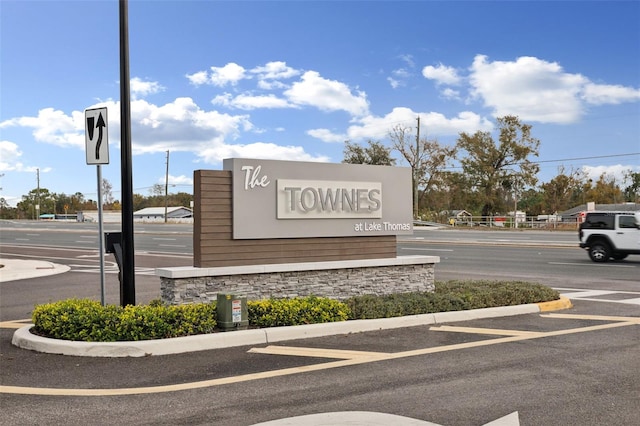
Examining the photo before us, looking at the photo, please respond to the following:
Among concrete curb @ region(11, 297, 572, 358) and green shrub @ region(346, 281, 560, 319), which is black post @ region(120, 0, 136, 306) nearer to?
concrete curb @ region(11, 297, 572, 358)

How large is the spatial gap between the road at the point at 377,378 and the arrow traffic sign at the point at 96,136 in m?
2.81

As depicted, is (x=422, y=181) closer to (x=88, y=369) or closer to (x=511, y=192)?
(x=511, y=192)

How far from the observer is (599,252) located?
22406mm

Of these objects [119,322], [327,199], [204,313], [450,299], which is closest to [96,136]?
[119,322]

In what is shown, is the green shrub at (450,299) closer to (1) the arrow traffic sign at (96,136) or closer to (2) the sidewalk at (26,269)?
(1) the arrow traffic sign at (96,136)

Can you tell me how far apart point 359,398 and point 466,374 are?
1488 millimetres

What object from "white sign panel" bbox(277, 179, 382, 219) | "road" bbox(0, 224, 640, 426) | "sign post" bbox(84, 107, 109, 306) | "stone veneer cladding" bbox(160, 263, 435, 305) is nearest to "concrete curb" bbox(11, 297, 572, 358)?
"road" bbox(0, 224, 640, 426)

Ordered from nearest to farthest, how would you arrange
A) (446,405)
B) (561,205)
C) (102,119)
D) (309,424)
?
(309,424) → (446,405) → (102,119) → (561,205)

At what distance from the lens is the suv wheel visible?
2228cm

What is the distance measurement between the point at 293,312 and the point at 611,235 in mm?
17248

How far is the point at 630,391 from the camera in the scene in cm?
613

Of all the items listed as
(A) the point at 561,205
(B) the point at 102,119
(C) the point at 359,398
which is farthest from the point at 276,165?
(A) the point at 561,205

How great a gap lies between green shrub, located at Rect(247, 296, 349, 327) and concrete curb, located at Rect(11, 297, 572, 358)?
10.2 inches

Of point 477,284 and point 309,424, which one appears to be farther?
point 477,284
